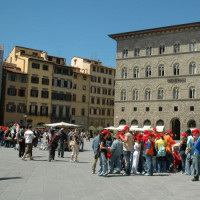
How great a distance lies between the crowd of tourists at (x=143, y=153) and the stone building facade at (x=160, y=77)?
30903mm

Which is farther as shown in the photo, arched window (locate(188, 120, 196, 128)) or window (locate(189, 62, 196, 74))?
window (locate(189, 62, 196, 74))

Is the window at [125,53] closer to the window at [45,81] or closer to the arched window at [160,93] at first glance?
the arched window at [160,93]

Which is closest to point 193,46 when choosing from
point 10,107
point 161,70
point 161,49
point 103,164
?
point 161,49

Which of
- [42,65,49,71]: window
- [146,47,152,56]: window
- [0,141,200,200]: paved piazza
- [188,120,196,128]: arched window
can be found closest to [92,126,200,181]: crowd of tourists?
[0,141,200,200]: paved piazza

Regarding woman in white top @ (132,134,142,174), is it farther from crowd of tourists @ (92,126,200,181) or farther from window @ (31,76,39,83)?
window @ (31,76,39,83)

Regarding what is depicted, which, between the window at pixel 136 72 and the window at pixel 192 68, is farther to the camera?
the window at pixel 136 72

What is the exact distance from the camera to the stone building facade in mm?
42375

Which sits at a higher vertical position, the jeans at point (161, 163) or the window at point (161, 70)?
the window at point (161, 70)

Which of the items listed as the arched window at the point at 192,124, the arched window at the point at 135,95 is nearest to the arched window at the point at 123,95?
the arched window at the point at 135,95

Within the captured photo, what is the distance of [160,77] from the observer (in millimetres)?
44719

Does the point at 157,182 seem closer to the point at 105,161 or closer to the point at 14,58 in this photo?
the point at 105,161

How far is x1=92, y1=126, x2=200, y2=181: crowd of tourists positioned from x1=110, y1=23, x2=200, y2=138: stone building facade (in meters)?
30.9

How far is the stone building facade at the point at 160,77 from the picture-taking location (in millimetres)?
42375

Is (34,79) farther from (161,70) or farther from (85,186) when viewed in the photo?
(85,186)
